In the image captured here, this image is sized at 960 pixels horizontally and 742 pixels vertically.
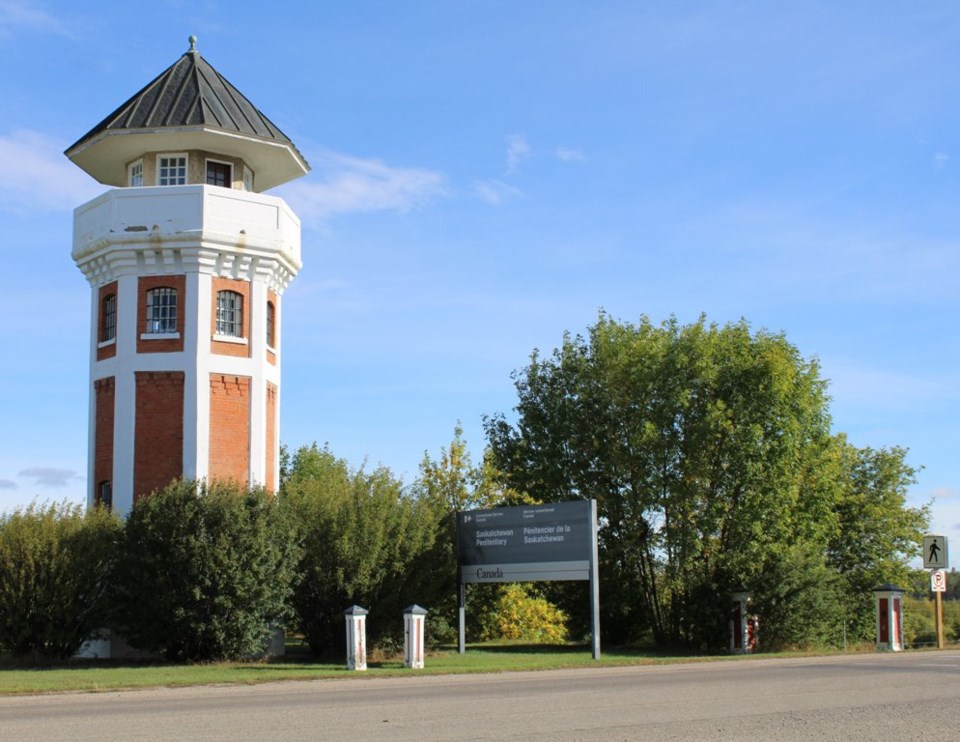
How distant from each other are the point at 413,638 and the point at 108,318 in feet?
47.6

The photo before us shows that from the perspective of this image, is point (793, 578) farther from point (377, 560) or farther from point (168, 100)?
point (168, 100)

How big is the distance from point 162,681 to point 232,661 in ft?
22.2

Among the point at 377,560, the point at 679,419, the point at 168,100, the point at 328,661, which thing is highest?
the point at 168,100

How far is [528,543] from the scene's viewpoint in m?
30.7

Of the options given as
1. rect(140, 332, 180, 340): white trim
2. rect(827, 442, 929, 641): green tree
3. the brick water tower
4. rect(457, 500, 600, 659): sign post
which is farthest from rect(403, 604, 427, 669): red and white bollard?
rect(827, 442, 929, 641): green tree

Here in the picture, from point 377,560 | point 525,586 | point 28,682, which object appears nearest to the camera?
point 28,682

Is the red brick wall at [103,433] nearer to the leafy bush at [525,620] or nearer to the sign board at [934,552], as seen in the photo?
the leafy bush at [525,620]

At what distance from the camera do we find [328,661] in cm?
2948

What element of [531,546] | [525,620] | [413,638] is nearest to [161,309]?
[531,546]

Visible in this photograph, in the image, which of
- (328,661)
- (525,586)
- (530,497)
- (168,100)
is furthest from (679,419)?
(168,100)

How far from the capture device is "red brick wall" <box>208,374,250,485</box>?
32.4 metres

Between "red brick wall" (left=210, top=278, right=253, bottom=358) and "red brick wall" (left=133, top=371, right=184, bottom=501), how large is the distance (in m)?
1.37

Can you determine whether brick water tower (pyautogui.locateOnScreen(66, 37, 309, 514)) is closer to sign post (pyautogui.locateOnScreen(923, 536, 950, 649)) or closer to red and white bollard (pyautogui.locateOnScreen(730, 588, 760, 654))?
red and white bollard (pyautogui.locateOnScreen(730, 588, 760, 654))

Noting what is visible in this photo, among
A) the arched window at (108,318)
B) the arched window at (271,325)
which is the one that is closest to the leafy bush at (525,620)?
the arched window at (271,325)
